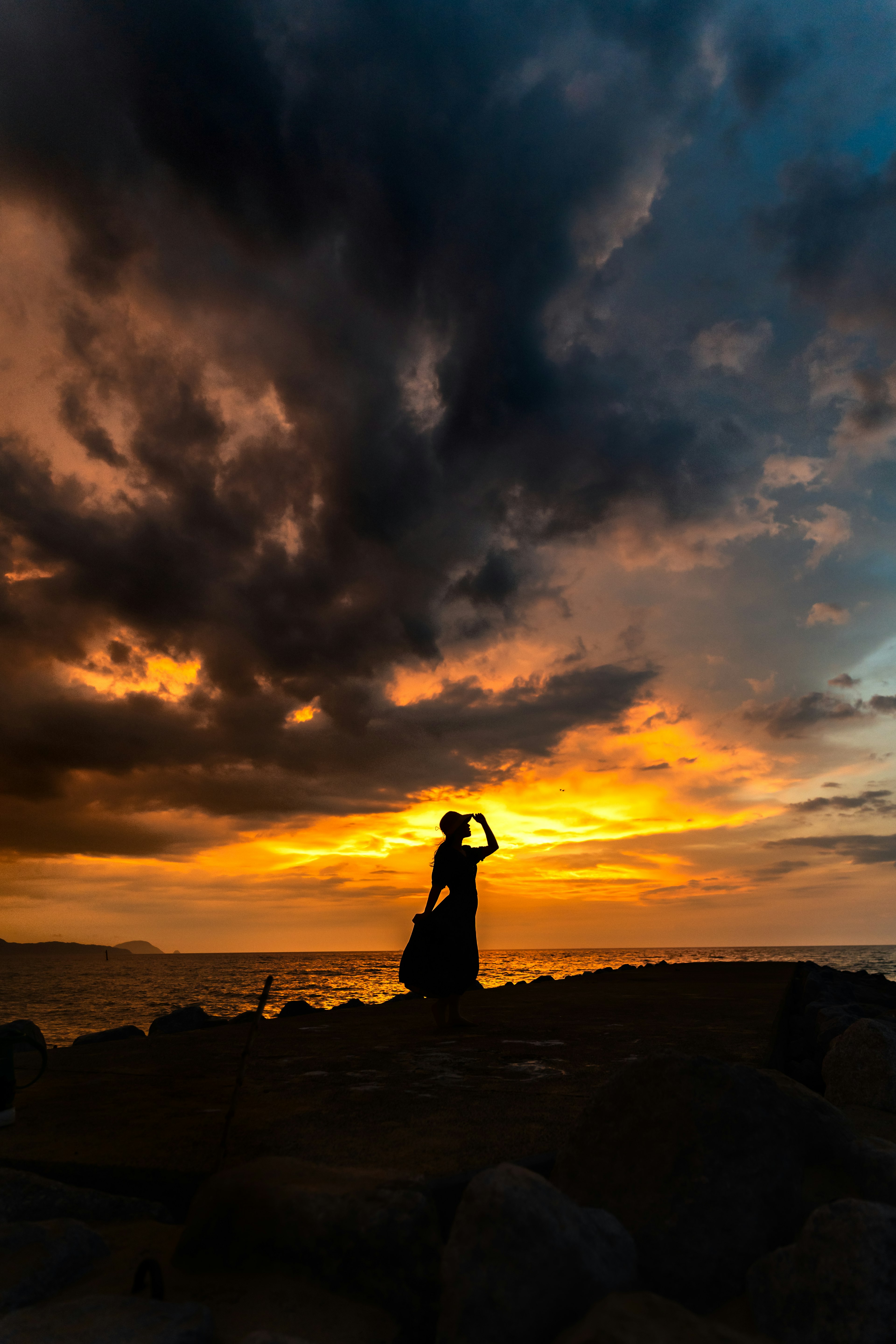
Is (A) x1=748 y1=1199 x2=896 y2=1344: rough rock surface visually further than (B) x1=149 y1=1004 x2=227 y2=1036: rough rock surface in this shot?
No

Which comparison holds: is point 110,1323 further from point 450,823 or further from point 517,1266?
point 450,823

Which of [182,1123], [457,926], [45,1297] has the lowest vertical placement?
[45,1297]

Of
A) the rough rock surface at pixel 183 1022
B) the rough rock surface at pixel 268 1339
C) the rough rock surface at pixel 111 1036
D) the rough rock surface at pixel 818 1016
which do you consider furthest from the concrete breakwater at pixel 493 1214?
the rough rock surface at pixel 183 1022

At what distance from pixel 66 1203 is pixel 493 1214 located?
1.90m

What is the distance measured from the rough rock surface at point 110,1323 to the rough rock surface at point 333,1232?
12.8 inches

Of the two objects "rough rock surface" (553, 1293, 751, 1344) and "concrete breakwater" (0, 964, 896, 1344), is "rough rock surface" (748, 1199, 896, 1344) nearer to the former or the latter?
"concrete breakwater" (0, 964, 896, 1344)

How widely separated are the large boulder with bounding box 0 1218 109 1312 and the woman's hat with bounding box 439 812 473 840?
4488mm

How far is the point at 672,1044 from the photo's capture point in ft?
17.9

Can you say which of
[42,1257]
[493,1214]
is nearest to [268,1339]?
[493,1214]

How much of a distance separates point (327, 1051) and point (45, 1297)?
335 cm

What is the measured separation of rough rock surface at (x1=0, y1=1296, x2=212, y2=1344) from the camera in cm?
215

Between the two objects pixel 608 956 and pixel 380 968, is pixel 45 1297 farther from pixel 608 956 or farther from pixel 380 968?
pixel 608 956

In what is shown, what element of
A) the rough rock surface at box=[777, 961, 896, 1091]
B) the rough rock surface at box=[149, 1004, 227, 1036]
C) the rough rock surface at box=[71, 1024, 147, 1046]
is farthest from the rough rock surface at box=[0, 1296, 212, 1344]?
the rough rock surface at box=[149, 1004, 227, 1036]

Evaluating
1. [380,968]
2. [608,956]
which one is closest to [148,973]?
[380,968]
